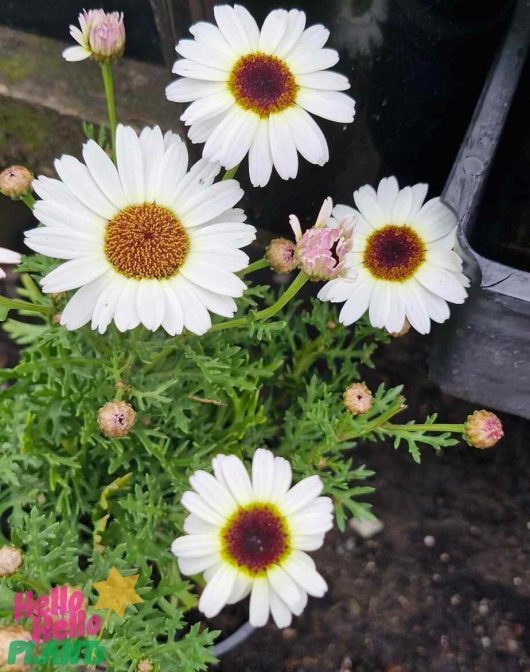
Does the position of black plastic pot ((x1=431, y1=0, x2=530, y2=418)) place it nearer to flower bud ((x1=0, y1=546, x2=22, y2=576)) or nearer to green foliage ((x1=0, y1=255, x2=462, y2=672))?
green foliage ((x1=0, y1=255, x2=462, y2=672))

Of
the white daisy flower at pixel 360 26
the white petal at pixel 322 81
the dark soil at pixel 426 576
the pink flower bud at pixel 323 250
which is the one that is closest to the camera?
the pink flower bud at pixel 323 250

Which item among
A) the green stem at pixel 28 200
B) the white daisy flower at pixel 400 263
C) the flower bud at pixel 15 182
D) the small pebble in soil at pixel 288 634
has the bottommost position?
the small pebble in soil at pixel 288 634

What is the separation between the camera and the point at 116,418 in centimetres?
80

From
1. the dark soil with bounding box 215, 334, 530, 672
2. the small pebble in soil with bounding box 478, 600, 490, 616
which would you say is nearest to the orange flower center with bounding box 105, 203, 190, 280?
the dark soil with bounding box 215, 334, 530, 672

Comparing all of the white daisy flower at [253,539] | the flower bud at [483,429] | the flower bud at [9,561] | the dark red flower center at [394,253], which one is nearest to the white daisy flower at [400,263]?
the dark red flower center at [394,253]

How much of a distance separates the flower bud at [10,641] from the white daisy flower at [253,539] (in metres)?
0.17

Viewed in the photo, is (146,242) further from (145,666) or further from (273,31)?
(145,666)

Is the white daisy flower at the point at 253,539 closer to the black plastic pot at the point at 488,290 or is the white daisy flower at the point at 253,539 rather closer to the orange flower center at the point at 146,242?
the orange flower center at the point at 146,242

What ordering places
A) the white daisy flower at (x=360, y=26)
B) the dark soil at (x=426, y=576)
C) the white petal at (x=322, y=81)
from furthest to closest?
the dark soil at (x=426, y=576), the white daisy flower at (x=360, y=26), the white petal at (x=322, y=81)

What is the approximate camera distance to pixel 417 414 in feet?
4.48

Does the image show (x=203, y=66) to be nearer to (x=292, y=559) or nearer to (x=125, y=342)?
(x=125, y=342)

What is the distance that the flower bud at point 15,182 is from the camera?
79cm

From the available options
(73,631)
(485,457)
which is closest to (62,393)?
(73,631)

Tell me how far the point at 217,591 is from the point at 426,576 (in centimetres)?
64
